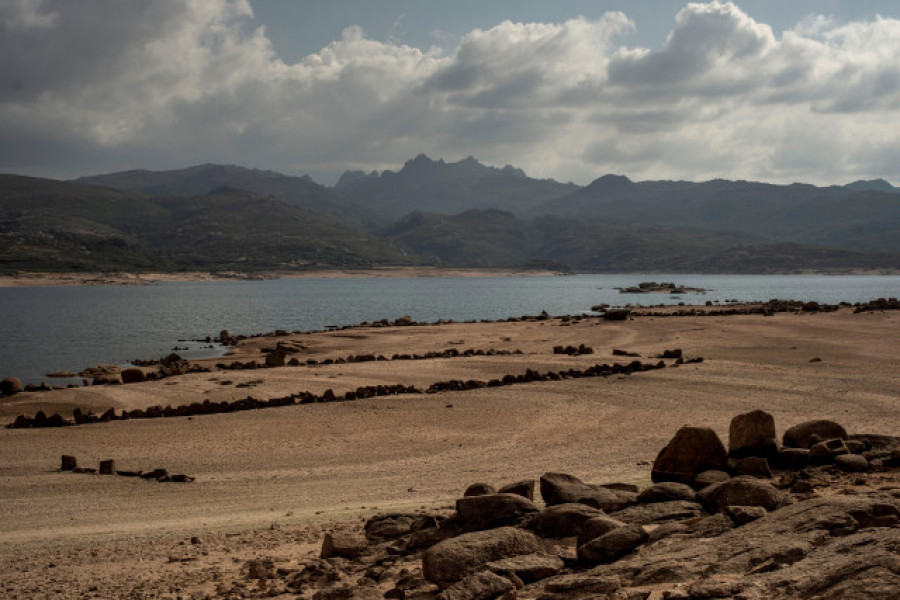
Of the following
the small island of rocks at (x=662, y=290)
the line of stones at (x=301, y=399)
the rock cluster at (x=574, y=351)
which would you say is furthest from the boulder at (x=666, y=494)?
the small island of rocks at (x=662, y=290)

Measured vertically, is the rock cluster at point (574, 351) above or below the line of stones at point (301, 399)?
above

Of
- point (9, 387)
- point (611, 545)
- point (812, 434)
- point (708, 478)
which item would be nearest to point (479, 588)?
point (611, 545)

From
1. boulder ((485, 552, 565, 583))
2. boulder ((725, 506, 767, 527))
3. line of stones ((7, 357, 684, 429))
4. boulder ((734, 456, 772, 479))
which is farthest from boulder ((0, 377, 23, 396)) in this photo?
boulder ((725, 506, 767, 527))

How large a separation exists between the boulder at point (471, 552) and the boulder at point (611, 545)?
687mm

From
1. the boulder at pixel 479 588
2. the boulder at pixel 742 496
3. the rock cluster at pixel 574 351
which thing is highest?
the boulder at pixel 742 496

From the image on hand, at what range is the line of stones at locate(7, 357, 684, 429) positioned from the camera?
74.8 feet

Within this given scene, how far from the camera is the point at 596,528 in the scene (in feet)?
28.3

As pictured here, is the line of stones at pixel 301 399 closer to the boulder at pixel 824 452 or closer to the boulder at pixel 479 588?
the boulder at pixel 824 452

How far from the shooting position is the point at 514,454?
1750 cm

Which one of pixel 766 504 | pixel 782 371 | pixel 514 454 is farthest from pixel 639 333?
pixel 766 504

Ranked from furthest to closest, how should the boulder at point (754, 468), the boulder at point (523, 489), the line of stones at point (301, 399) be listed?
the line of stones at point (301, 399) < the boulder at point (754, 468) < the boulder at point (523, 489)

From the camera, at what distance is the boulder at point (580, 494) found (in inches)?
401

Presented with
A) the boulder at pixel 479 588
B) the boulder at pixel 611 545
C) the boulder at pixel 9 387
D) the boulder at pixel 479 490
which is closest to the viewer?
the boulder at pixel 479 588

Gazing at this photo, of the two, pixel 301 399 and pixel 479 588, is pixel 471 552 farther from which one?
pixel 301 399
